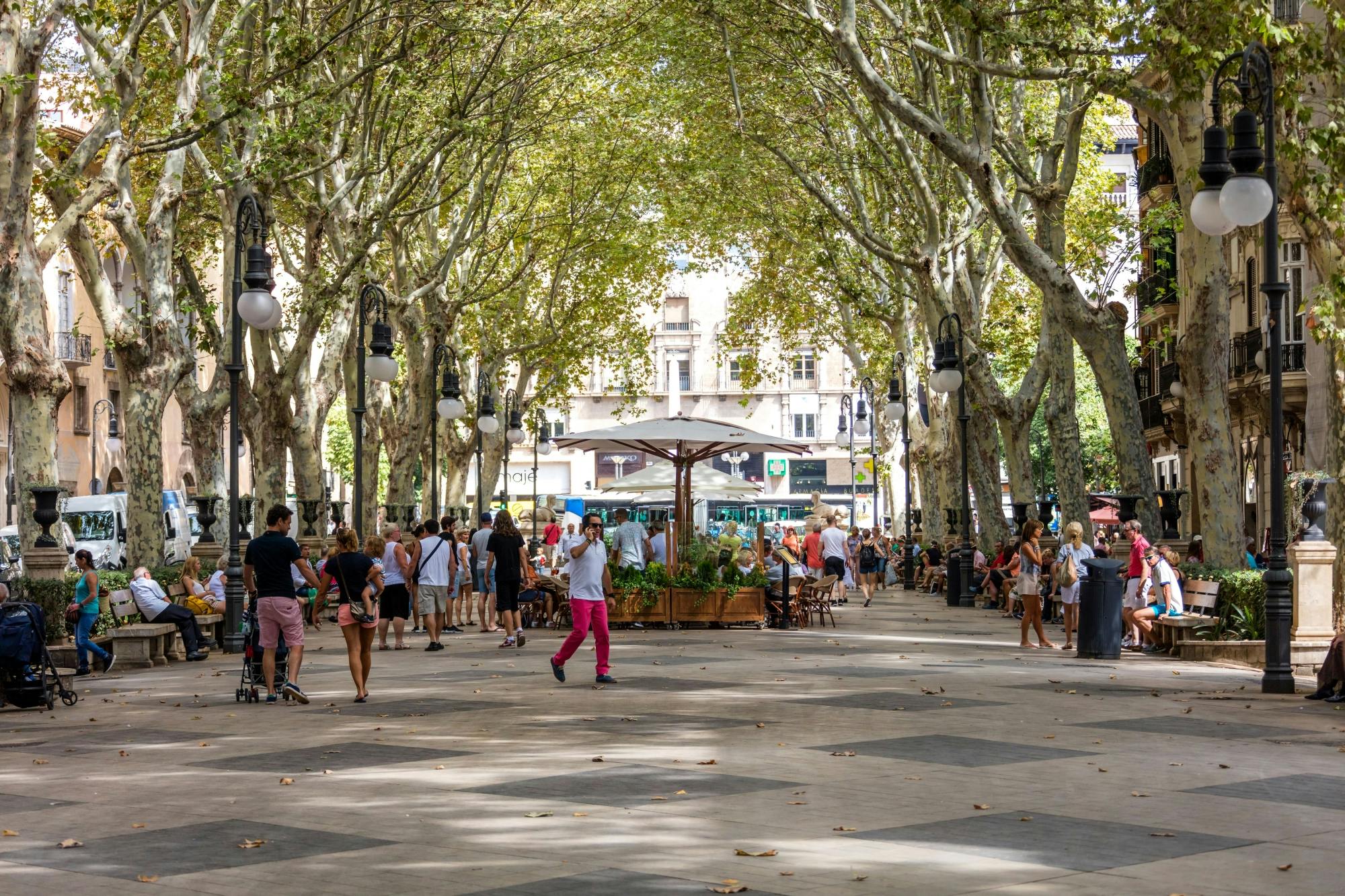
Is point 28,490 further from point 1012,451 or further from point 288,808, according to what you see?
point 1012,451

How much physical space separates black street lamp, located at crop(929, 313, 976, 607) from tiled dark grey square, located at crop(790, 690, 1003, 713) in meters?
14.7

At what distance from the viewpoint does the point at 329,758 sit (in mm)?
11070

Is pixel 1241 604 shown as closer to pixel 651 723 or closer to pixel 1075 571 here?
pixel 1075 571

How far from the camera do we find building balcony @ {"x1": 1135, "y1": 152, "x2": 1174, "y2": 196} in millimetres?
45938

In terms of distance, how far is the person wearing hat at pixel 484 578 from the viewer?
83.4ft

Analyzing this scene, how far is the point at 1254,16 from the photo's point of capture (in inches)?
637

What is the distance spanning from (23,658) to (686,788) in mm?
7585

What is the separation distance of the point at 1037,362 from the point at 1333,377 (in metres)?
13.7

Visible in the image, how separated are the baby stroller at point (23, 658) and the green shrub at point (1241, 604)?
39.7ft

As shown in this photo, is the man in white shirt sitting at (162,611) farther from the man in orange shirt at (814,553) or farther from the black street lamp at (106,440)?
the black street lamp at (106,440)

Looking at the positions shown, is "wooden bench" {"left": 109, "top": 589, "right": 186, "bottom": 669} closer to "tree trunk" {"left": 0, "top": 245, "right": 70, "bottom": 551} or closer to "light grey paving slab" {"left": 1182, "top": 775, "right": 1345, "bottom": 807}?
"tree trunk" {"left": 0, "top": 245, "right": 70, "bottom": 551}

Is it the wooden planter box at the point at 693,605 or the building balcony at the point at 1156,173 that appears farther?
the building balcony at the point at 1156,173

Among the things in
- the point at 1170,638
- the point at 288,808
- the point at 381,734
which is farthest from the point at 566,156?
the point at 288,808

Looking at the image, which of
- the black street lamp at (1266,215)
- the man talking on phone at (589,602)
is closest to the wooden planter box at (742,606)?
the man talking on phone at (589,602)
